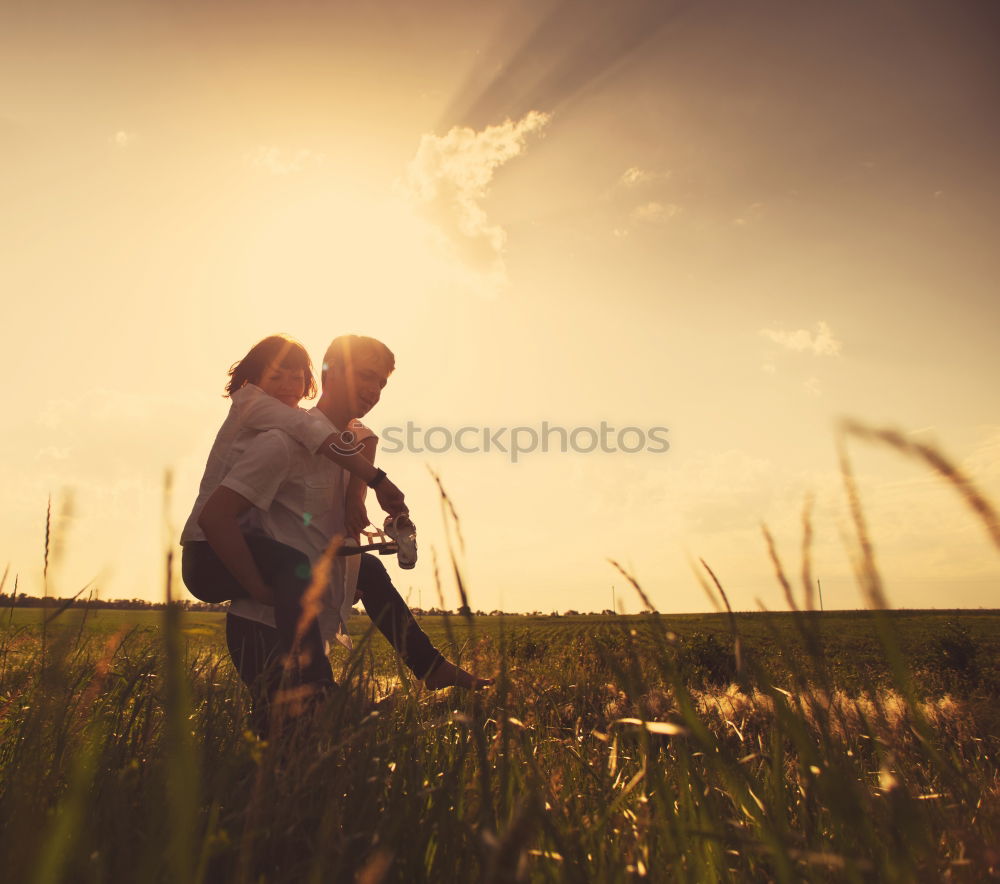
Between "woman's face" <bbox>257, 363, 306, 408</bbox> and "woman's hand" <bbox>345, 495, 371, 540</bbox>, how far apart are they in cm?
71

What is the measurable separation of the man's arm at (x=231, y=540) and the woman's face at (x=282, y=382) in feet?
2.75

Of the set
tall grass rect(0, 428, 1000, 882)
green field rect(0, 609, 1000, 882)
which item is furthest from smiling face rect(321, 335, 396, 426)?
tall grass rect(0, 428, 1000, 882)

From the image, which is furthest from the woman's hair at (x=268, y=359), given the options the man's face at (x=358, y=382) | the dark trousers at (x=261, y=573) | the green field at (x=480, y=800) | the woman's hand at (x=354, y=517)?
the green field at (x=480, y=800)

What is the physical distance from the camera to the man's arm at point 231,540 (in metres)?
3.15

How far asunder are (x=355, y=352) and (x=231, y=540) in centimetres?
136

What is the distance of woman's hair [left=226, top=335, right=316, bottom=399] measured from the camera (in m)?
3.93

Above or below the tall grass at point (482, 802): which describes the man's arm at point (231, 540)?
above

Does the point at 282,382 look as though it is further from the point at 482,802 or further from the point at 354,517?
the point at 482,802

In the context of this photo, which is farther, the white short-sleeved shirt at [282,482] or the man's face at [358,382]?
the man's face at [358,382]

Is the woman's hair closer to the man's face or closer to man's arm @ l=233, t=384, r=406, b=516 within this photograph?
the man's face

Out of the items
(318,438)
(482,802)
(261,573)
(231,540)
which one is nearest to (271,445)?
(318,438)

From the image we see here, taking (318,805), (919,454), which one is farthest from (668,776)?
(919,454)

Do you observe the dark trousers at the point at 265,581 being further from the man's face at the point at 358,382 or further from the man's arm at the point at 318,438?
the man's face at the point at 358,382

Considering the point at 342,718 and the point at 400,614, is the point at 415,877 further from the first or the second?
the point at 400,614
